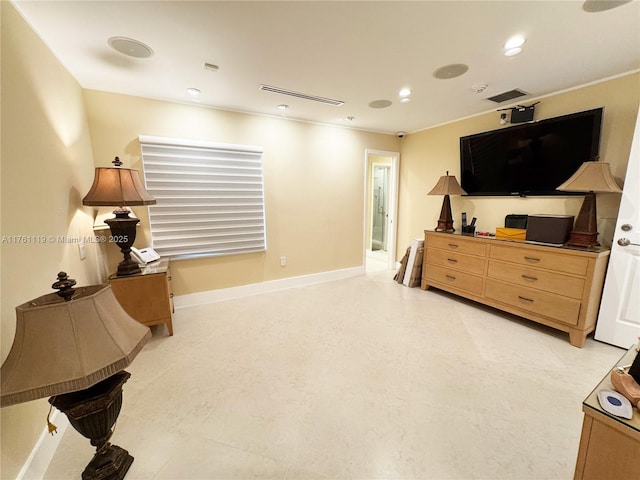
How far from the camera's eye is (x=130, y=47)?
184 centimetres

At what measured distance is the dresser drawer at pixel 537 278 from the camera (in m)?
2.31

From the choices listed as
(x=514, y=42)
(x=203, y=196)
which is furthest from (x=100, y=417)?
(x=514, y=42)

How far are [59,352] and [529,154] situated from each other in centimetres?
393

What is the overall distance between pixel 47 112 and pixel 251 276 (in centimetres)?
244

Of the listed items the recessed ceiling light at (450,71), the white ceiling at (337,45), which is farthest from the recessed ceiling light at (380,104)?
the recessed ceiling light at (450,71)

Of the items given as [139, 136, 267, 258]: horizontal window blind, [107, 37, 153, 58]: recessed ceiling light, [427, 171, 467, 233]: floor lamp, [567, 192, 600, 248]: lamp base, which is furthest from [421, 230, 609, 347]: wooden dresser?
[107, 37, 153, 58]: recessed ceiling light

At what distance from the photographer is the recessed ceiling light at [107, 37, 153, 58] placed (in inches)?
69.4

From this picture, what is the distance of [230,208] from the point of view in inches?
130

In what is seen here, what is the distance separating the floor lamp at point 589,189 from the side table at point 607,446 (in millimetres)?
1838

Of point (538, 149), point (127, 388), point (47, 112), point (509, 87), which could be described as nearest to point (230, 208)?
point (47, 112)

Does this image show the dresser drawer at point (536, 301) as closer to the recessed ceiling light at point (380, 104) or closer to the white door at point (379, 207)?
the recessed ceiling light at point (380, 104)

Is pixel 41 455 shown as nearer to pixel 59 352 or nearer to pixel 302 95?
pixel 59 352

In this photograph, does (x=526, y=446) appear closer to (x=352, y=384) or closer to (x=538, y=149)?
(x=352, y=384)

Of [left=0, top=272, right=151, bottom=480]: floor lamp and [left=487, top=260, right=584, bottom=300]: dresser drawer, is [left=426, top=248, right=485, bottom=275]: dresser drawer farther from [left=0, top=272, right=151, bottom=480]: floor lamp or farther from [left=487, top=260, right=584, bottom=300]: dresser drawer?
[left=0, top=272, right=151, bottom=480]: floor lamp
